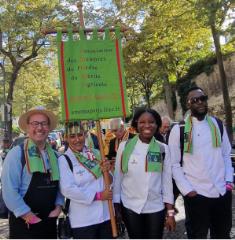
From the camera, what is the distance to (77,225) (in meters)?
3.72

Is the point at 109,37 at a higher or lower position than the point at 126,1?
lower

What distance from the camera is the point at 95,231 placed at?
3752 millimetres

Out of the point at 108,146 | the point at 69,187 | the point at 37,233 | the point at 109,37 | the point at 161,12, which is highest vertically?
the point at 161,12

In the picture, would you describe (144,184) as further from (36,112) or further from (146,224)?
(36,112)

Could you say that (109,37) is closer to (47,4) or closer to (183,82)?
(47,4)

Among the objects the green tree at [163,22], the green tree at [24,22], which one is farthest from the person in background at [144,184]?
the green tree at [24,22]

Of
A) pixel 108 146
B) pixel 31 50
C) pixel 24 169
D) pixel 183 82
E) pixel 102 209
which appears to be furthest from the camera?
pixel 183 82

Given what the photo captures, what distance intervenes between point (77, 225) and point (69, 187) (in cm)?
36

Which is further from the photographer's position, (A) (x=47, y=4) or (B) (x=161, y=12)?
(A) (x=47, y=4)

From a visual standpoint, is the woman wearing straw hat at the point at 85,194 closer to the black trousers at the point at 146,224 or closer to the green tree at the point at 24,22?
the black trousers at the point at 146,224

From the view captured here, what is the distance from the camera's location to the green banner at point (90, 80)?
408cm

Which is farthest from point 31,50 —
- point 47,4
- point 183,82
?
point 183,82

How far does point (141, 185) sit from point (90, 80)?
112 cm

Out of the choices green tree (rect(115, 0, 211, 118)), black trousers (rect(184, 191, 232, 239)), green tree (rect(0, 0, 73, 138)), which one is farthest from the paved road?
green tree (rect(0, 0, 73, 138))
